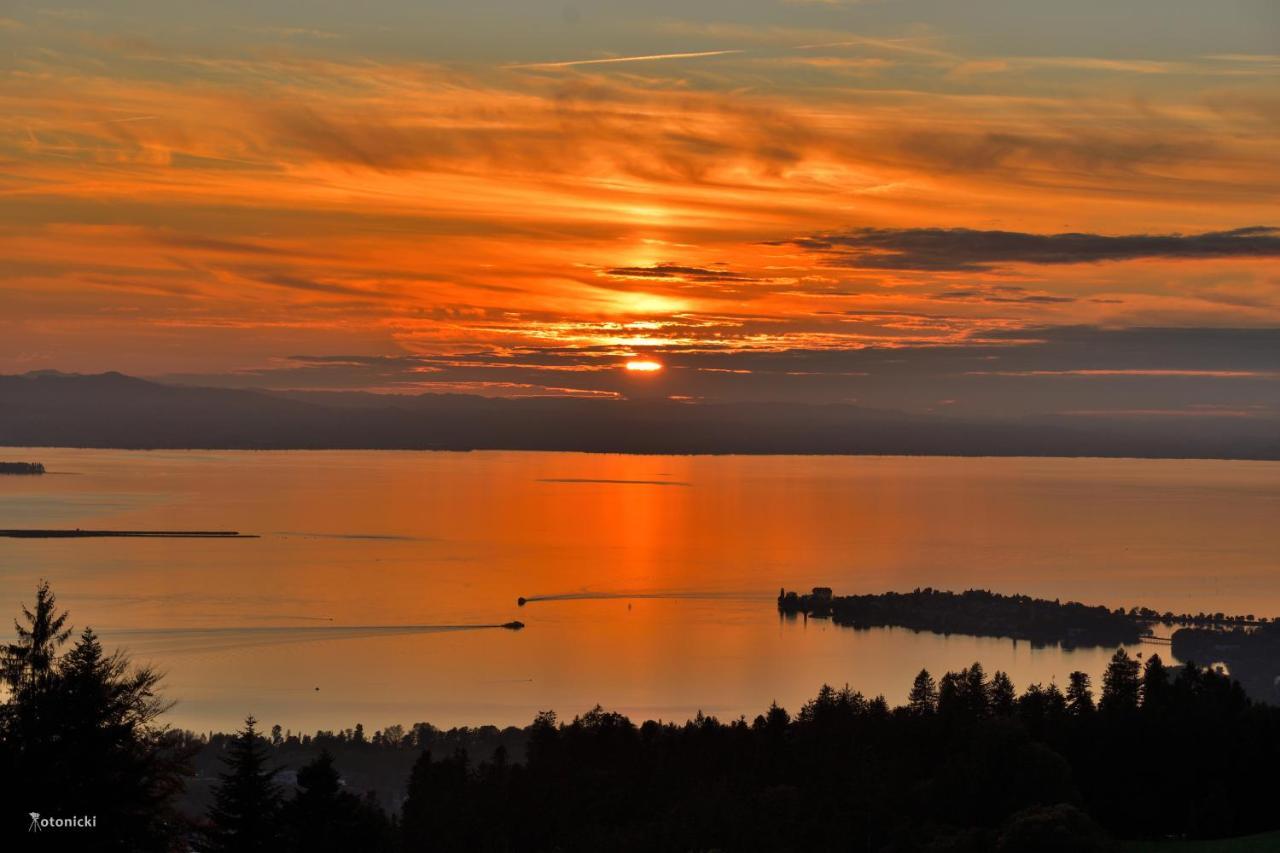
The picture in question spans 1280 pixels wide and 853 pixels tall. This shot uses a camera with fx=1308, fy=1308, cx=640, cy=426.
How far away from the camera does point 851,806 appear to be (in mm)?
24750

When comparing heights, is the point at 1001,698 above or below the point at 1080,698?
below

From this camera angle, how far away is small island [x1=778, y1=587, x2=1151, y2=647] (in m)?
80.5

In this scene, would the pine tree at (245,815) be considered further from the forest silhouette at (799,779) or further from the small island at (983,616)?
the small island at (983,616)

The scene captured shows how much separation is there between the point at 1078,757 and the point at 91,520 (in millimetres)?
116964

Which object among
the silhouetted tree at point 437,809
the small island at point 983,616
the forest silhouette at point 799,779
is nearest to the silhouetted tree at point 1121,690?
the forest silhouette at point 799,779

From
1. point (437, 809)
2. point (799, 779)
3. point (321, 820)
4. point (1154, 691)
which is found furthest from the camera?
point (1154, 691)

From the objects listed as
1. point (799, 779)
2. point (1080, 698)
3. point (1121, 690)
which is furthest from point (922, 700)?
point (799, 779)

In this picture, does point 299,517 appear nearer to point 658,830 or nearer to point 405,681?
point 405,681

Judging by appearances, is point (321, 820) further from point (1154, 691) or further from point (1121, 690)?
point (1121, 690)

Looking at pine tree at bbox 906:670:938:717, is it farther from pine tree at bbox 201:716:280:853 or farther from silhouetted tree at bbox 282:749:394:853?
pine tree at bbox 201:716:280:853

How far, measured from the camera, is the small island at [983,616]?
264ft

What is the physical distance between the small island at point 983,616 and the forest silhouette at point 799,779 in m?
44.7

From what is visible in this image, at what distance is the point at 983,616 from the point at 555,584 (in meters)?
29.8

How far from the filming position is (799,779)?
29641 mm
